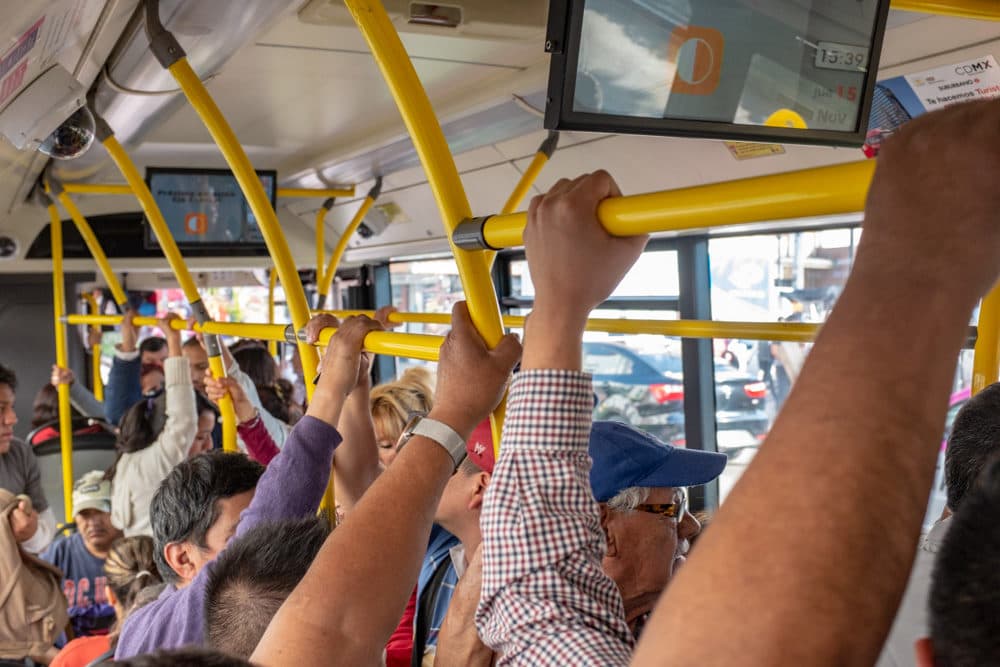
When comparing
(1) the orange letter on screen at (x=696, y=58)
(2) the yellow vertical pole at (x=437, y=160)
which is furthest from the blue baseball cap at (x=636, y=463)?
(1) the orange letter on screen at (x=696, y=58)

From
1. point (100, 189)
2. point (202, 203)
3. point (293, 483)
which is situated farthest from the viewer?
point (202, 203)

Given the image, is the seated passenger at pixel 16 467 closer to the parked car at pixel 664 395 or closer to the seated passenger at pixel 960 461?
the parked car at pixel 664 395

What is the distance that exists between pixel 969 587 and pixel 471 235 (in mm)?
759

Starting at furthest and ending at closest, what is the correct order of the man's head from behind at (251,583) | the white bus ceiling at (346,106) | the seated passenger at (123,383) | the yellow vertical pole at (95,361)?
the yellow vertical pole at (95,361), the seated passenger at (123,383), the white bus ceiling at (346,106), the man's head from behind at (251,583)

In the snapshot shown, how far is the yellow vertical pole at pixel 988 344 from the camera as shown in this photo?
1597mm

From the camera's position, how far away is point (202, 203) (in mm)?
5137

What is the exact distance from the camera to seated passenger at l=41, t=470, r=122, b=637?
361 cm

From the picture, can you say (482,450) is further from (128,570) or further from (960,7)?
(128,570)

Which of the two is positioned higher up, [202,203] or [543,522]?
[202,203]

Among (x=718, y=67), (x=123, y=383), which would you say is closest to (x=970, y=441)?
(x=718, y=67)

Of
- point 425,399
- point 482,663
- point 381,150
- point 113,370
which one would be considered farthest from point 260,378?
point 482,663

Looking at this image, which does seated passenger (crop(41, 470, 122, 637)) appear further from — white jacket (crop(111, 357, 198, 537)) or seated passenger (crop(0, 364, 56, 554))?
seated passenger (crop(0, 364, 56, 554))

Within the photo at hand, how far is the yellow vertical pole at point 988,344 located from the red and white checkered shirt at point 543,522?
1019 mm

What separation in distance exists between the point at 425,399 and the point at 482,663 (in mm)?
1534
